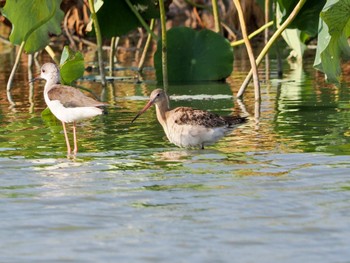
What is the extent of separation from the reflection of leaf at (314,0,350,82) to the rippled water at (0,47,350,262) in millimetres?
635

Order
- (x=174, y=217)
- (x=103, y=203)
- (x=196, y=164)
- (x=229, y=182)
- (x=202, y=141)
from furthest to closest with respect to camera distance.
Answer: (x=202, y=141), (x=196, y=164), (x=229, y=182), (x=103, y=203), (x=174, y=217)

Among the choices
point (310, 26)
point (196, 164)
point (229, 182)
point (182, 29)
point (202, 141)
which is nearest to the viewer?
point (229, 182)

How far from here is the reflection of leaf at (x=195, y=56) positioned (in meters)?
14.8

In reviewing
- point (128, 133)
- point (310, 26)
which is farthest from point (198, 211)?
point (310, 26)

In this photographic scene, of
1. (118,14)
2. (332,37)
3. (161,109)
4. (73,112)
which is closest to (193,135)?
(161,109)

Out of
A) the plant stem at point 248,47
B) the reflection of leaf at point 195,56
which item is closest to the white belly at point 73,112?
the plant stem at point 248,47

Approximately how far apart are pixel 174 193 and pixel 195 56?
7420 mm

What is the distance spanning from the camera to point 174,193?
7.65 m

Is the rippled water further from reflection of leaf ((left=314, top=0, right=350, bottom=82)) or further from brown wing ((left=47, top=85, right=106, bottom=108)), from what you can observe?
reflection of leaf ((left=314, top=0, right=350, bottom=82))

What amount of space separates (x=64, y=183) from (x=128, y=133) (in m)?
2.72

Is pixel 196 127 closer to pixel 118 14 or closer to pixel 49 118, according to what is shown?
pixel 49 118

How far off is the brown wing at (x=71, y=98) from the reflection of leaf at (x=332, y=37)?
235 centimetres

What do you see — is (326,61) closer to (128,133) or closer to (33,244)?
(128,133)

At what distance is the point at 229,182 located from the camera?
7969 mm
